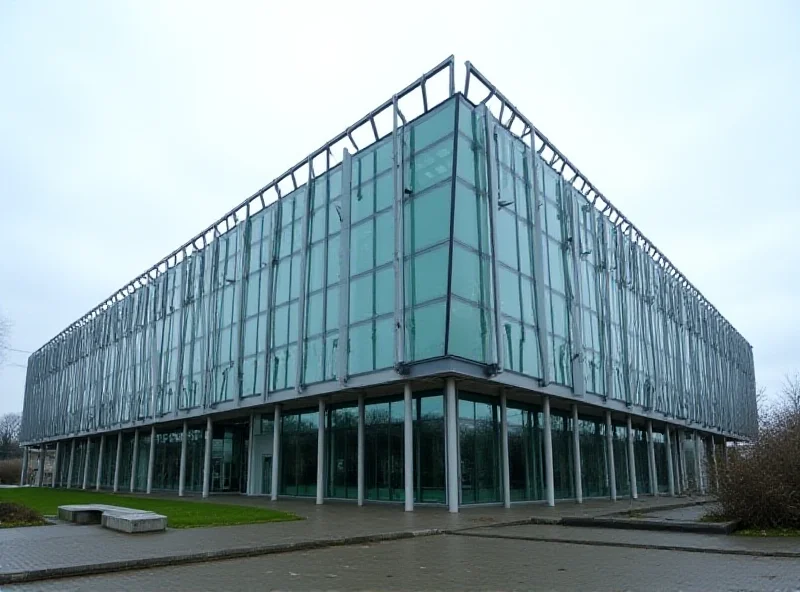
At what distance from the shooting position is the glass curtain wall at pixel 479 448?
2450 cm

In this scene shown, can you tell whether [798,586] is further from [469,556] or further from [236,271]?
[236,271]

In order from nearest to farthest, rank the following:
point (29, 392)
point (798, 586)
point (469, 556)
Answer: point (798, 586)
point (469, 556)
point (29, 392)

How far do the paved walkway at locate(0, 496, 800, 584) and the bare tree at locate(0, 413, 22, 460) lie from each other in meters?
120

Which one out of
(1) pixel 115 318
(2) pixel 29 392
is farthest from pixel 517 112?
(2) pixel 29 392

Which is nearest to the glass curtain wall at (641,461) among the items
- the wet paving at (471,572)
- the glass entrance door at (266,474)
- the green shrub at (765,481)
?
the glass entrance door at (266,474)

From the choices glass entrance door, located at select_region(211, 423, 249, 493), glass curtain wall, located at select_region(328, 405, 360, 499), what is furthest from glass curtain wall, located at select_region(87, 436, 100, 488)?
glass curtain wall, located at select_region(328, 405, 360, 499)

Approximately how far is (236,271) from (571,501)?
810 inches

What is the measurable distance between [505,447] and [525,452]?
8.64 ft

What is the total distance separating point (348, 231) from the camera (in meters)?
27.9

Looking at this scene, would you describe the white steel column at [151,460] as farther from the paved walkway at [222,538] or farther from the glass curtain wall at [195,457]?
the paved walkway at [222,538]

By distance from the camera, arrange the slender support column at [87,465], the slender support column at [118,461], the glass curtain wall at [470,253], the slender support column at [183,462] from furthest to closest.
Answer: the slender support column at [87,465], the slender support column at [118,461], the slender support column at [183,462], the glass curtain wall at [470,253]

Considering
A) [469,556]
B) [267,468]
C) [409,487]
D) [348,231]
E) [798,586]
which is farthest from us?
[267,468]

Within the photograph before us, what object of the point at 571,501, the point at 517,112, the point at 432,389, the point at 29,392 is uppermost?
the point at 517,112

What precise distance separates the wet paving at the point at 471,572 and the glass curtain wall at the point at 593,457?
773 inches
